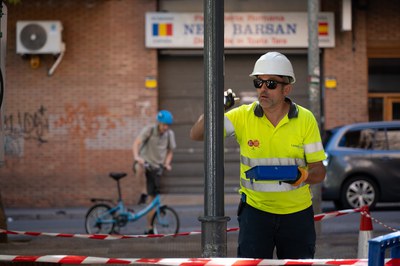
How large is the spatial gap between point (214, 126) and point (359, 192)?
39.5ft

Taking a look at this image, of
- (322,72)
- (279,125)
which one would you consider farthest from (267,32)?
(279,125)

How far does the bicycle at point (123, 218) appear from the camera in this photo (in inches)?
511

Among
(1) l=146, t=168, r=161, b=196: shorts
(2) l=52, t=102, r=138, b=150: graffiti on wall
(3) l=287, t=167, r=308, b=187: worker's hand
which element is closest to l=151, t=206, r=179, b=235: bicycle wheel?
(1) l=146, t=168, r=161, b=196: shorts

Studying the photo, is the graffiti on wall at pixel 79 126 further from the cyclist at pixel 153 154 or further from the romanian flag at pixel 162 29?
the cyclist at pixel 153 154

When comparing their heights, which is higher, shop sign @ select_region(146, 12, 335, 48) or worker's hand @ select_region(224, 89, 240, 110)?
shop sign @ select_region(146, 12, 335, 48)

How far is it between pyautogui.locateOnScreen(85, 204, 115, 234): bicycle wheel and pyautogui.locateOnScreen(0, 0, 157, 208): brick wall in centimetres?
742

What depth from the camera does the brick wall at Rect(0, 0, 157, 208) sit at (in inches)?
822

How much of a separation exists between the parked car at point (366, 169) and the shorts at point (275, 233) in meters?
11.2

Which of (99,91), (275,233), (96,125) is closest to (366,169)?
(96,125)

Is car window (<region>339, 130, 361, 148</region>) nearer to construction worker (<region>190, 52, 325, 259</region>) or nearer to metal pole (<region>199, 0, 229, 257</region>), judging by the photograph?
construction worker (<region>190, 52, 325, 259</region>)

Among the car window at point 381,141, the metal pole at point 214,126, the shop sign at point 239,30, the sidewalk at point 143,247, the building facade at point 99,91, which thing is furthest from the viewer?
the building facade at point 99,91

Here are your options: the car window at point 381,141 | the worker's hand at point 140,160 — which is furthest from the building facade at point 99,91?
the worker's hand at point 140,160

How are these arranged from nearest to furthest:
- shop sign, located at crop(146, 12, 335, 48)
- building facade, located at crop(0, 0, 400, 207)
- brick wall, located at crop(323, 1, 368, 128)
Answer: shop sign, located at crop(146, 12, 335, 48), building facade, located at crop(0, 0, 400, 207), brick wall, located at crop(323, 1, 368, 128)

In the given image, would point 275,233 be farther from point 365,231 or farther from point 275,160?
point 365,231
